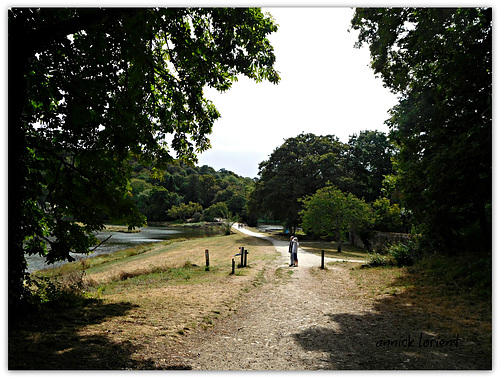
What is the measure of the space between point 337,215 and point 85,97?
21.1 meters

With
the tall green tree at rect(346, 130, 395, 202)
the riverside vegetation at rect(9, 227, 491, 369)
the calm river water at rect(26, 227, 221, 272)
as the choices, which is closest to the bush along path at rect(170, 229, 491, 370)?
the riverside vegetation at rect(9, 227, 491, 369)

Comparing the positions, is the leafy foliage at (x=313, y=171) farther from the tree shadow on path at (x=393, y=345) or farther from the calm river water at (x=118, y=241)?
the tree shadow on path at (x=393, y=345)

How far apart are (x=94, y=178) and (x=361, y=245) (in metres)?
25.9

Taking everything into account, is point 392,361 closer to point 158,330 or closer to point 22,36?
point 158,330

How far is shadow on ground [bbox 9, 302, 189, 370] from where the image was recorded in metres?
3.26

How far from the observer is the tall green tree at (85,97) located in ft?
14.3

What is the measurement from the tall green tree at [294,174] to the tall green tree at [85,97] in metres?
27.6

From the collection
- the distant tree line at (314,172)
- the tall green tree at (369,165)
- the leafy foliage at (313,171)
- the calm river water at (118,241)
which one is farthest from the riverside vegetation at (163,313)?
the tall green tree at (369,165)

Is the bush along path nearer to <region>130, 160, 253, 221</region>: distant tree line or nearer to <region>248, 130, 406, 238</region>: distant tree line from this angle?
<region>248, 130, 406, 238</region>: distant tree line

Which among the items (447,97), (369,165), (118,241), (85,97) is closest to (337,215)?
(369,165)

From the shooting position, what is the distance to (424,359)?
144 inches

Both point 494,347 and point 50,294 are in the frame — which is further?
point 50,294

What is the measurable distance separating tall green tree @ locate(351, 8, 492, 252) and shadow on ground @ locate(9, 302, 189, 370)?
581 cm

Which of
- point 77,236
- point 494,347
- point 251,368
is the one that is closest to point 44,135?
point 77,236
